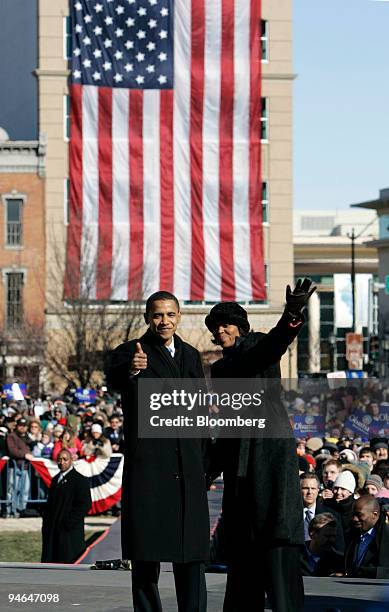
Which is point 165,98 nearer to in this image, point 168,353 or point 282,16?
point 282,16

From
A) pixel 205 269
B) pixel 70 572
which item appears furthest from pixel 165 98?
pixel 70 572

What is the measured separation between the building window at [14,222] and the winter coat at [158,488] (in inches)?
2169

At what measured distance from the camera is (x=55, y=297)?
57.1 metres

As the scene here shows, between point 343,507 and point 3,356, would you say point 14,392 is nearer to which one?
point 3,356

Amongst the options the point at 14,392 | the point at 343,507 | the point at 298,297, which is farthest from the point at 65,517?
the point at 14,392

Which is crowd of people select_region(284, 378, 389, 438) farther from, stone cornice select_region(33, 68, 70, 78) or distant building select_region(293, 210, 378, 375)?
distant building select_region(293, 210, 378, 375)

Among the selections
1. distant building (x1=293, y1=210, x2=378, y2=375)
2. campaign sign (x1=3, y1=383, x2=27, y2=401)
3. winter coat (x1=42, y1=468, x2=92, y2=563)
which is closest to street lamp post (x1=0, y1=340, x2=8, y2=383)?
campaign sign (x1=3, y1=383, x2=27, y2=401)

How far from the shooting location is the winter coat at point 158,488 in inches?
267

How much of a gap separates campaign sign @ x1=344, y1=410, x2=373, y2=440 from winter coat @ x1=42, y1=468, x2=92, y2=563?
5482mm

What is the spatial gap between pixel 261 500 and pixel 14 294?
5476cm

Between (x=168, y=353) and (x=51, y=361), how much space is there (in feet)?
156

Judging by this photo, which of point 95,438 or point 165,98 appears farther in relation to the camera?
point 165,98

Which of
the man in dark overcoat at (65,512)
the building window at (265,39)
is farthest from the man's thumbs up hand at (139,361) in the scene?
the building window at (265,39)

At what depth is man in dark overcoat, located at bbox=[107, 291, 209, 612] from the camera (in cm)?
679
